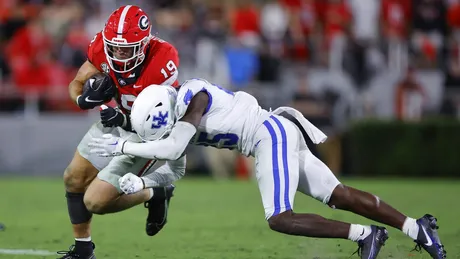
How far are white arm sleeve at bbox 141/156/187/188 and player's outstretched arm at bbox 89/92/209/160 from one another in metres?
0.46

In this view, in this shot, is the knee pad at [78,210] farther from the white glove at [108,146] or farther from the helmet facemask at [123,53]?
the helmet facemask at [123,53]

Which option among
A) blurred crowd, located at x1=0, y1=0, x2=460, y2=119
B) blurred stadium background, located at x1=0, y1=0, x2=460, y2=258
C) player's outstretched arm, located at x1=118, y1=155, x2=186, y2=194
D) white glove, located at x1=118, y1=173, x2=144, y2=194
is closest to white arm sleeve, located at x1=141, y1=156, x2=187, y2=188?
Answer: player's outstretched arm, located at x1=118, y1=155, x2=186, y2=194

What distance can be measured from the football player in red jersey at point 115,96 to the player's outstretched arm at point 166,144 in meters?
0.30

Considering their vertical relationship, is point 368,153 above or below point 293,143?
below

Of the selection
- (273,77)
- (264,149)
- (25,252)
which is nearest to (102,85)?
(264,149)

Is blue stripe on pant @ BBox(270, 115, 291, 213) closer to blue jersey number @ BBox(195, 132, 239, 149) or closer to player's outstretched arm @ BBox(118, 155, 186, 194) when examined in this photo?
blue jersey number @ BBox(195, 132, 239, 149)

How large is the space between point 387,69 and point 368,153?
1.44 meters

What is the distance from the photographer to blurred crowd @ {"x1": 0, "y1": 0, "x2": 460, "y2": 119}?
13.6 m

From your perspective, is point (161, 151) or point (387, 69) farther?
point (387, 69)

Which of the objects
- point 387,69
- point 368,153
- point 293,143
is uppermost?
point 293,143

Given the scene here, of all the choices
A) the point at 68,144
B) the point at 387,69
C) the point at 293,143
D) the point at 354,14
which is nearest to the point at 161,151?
the point at 293,143

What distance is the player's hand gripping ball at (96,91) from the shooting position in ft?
19.5

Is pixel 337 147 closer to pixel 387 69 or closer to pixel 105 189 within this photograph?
pixel 387 69

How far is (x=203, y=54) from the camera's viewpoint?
546 inches
